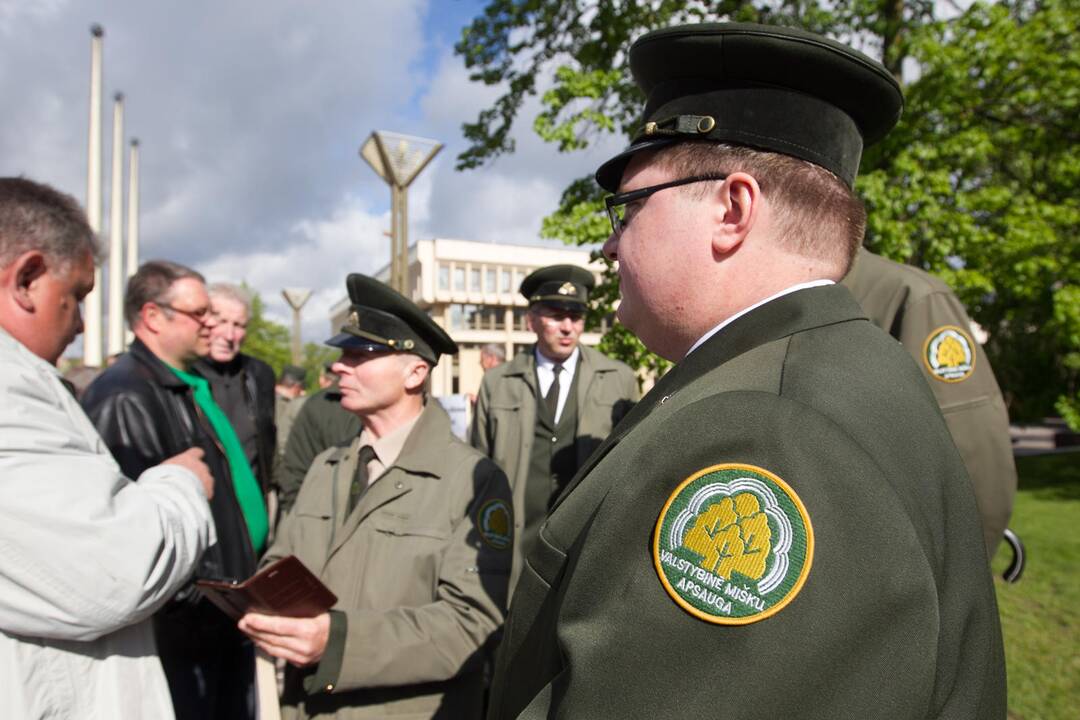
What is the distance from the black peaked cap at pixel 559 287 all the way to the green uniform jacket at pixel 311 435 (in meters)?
1.62

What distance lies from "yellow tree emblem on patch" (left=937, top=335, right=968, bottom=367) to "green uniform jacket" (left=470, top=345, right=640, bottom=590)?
2107mm

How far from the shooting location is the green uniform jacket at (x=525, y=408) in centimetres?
448

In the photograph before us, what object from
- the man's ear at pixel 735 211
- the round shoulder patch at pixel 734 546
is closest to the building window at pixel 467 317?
the man's ear at pixel 735 211

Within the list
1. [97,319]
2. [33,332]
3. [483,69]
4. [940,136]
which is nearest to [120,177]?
[97,319]

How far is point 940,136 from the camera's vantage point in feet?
24.6

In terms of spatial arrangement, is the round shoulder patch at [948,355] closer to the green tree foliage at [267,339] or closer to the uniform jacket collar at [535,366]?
the uniform jacket collar at [535,366]

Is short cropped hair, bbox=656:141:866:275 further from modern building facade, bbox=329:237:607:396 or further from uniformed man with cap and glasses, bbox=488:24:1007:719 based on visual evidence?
modern building facade, bbox=329:237:607:396

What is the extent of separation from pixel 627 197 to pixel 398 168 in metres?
5.85

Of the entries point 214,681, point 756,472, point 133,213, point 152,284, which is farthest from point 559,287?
point 133,213

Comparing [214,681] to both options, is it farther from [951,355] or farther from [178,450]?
[951,355]

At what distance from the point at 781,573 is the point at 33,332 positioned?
1911 mm

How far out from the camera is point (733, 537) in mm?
822

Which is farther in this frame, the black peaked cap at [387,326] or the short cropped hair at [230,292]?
the short cropped hair at [230,292]

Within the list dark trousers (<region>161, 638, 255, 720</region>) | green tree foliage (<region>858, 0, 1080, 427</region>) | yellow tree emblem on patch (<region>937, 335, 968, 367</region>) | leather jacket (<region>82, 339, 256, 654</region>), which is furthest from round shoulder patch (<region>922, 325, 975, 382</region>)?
green tree foliage (<region>858, 0, 1080, 427</region>)
